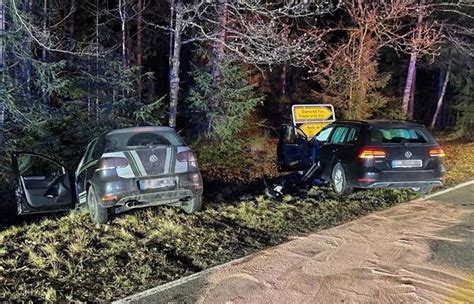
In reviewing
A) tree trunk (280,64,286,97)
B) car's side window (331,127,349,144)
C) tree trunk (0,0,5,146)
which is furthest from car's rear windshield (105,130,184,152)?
tree trunk (280,64,286,97)

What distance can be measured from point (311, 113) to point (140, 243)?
10.6 metres

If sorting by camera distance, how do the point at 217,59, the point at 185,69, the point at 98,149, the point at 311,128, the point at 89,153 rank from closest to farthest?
the point at 98,149
the point at 89,153
the point at 217,59
the point at 311,128
the point at 185,69

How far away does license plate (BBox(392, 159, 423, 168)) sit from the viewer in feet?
29.2

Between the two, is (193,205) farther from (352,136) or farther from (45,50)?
(45,50)

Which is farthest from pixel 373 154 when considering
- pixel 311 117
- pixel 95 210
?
pixel 311 117

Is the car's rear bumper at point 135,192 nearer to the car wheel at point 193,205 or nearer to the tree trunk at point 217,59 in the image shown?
the car wheel at point 193,205

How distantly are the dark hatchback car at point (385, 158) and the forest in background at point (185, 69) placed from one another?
3447 millimetres

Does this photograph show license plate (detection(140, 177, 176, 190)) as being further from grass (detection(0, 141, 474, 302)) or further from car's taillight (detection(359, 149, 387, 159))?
car's taillight (detection(359, 149, 387, 159))

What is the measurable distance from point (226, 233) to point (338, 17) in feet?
69.5

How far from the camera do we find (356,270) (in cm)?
533

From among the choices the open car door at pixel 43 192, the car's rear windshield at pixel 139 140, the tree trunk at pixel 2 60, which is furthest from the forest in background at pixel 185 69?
the car's rear windshield at pixel 139 140

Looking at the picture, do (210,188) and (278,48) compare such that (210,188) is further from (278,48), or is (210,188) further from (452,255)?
(452,255)

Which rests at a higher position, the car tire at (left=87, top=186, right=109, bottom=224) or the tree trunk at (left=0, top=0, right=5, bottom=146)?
the tree trunk at (left=0, top=0, right=5, bottom=146)

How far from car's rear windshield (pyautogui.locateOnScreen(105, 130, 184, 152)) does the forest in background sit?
12.6 feet
